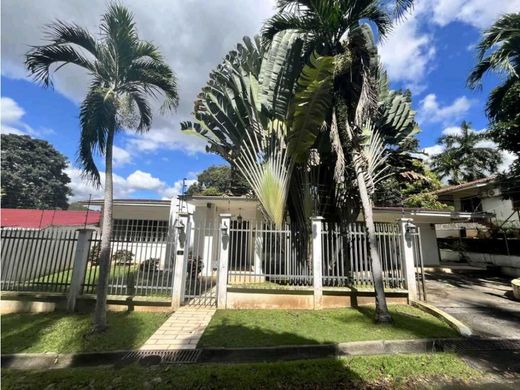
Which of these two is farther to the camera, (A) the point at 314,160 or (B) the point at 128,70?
(A) the point at 314,160

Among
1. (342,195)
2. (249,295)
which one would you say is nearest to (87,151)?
(249,295)

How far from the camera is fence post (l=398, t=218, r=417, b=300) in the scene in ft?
26.2

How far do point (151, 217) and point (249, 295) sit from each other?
10128 mm

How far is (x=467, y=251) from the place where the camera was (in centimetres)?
1823

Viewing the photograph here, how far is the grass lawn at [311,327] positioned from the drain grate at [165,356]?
0.35 m

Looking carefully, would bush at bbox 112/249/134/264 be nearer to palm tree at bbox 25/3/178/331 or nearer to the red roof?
palm tree at bbox 25/3/178/331

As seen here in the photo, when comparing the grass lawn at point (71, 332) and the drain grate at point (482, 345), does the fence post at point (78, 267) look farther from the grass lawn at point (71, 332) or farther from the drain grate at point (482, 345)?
the drain grate at point (482, 345)

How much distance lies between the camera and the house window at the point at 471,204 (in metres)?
21.3

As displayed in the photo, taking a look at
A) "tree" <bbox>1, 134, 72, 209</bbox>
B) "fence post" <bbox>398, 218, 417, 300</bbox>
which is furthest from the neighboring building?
"tree" <bbox>1, 134, 72, 209</bbox>

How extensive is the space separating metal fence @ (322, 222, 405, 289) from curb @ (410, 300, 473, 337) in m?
0.66

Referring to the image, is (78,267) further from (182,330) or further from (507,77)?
(507,77)

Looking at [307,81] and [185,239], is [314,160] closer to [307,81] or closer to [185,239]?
[307,81]

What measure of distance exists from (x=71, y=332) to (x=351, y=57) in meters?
9.13

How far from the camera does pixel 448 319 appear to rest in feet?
21.1
